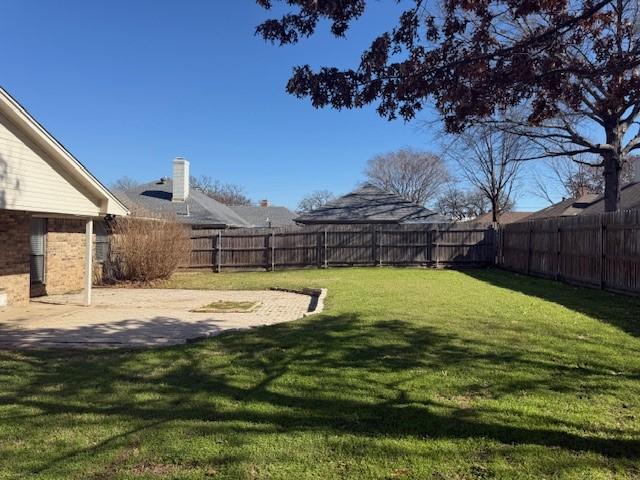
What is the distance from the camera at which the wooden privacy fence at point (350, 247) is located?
2277 cm

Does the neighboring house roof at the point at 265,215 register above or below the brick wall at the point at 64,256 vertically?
above

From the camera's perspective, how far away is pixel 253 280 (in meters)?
17.9

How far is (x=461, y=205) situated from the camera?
66.5 metres

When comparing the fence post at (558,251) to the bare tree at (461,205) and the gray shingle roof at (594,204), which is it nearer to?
the gray shingle roof at (594,204)

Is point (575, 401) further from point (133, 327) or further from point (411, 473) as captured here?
point (133, 327)

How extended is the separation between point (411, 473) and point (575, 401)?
200 cm

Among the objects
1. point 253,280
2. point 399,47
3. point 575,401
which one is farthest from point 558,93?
point 253,280

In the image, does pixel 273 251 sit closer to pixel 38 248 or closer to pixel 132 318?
pixel 38 248

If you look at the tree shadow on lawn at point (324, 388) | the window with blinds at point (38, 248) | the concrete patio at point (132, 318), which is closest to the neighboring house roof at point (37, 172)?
the concrete patio at point (132, 318)

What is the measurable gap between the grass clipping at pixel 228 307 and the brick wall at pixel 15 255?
13.2 feet

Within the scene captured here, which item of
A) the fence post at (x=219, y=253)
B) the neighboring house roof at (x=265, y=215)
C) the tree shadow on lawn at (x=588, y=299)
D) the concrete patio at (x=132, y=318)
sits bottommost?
the concrete patio at (x=132, y=318)

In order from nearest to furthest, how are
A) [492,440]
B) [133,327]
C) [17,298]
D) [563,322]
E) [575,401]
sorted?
[492,440] < [575,401] < [563,322] < [133,327] < [17,298]

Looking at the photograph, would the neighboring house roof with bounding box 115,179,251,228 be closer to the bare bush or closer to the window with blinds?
the bare bush

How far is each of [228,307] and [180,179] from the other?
18.9m
